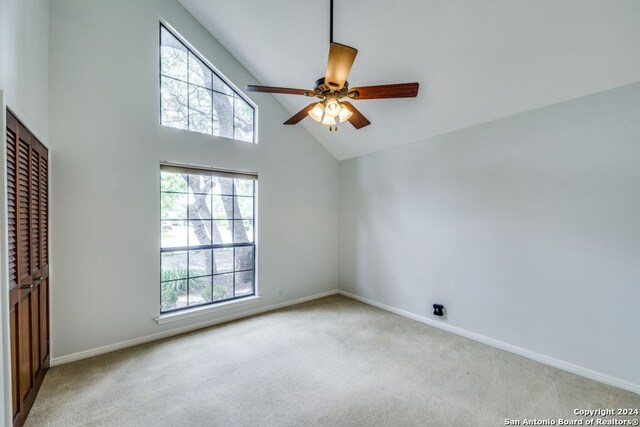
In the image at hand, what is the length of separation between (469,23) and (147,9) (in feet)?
10.8

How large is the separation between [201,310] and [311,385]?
5.82 ft

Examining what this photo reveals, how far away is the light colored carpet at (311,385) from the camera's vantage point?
192 cm

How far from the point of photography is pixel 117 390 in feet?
7.16

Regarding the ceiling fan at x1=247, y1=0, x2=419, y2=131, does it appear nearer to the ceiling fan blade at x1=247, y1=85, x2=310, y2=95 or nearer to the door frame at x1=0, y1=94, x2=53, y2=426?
the ceiling fan blade at x1=247, y1=85, x2=310, y2=95

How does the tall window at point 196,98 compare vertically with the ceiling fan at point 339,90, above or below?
above

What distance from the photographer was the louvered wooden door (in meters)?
1.66

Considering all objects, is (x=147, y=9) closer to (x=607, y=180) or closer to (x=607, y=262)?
(x=607, y=180)

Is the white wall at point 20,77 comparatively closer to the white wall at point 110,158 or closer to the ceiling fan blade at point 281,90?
the white wall at point 110,158

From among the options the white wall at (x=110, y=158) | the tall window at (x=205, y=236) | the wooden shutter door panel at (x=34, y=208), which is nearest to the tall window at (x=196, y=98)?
the white wall at (x=110, y=158)

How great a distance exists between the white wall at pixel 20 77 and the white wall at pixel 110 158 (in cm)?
21

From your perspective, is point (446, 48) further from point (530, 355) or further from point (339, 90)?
point (530, 355)

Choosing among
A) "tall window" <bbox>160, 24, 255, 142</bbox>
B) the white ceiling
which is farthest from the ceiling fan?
"tall window" <bbox>160, 24, 255, 142</bbox>

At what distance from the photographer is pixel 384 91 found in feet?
6.91

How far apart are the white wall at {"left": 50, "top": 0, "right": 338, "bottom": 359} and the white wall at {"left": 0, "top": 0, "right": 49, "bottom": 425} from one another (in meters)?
0.21
